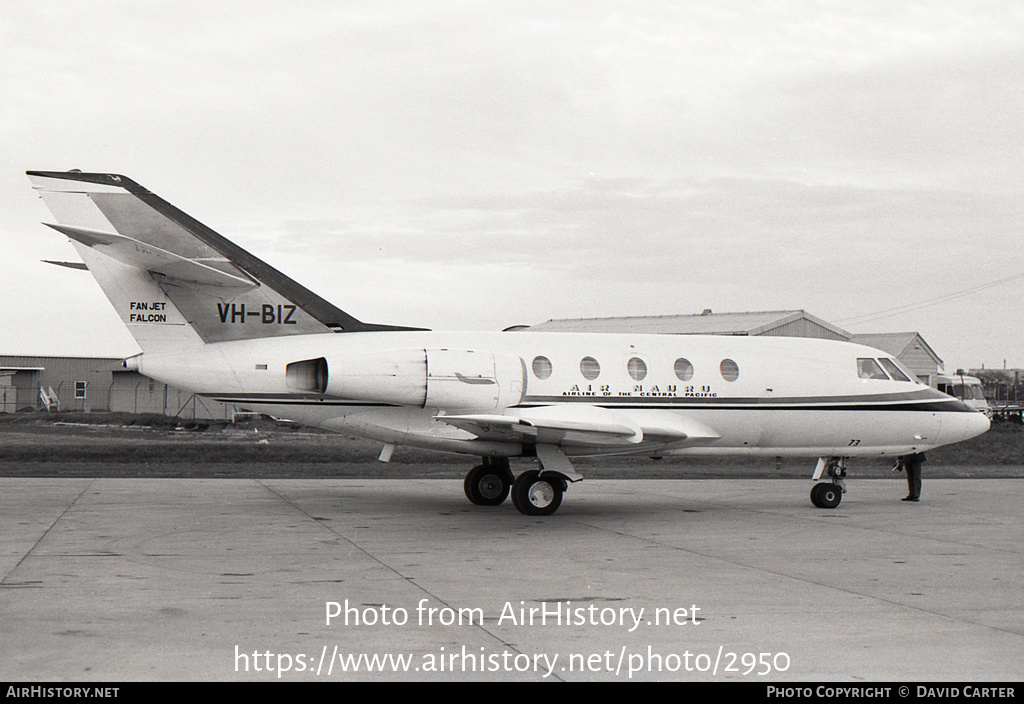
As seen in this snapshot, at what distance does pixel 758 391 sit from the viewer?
723 inches

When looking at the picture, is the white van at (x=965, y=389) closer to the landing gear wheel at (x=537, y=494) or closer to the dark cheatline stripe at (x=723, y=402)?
the dark cheatline stripe at (x=723, y=402)

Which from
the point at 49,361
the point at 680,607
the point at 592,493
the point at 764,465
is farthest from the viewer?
the point at 49,361

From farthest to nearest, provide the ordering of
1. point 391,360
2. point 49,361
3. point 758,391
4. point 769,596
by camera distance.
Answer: point 49,361 < point 758,391 < point 391,360 < point 769,596

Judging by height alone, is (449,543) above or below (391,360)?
below

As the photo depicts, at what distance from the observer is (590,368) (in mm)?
17484

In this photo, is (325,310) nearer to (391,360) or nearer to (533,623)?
(391,360)

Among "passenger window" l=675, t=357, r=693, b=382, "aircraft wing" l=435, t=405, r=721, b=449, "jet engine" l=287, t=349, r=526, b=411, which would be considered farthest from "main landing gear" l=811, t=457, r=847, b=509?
"jet engine" l=287, t=349, r=526, b=411

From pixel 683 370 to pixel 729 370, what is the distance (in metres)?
0.96

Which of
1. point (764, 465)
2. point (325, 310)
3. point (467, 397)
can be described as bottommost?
point (764, 465)

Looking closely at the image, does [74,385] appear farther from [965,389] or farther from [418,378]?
[418,378]

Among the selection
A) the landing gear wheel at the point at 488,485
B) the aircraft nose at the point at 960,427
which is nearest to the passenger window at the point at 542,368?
the landing gear wheel at the point at 488,485
